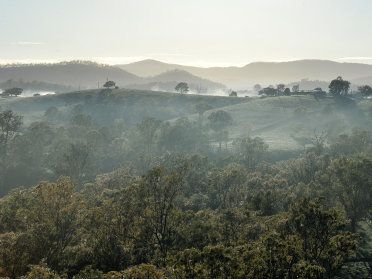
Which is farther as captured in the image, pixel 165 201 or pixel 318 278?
pixel 165 201

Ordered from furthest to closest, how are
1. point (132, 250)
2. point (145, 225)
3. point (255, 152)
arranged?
point (255, 152) < point (145, 225) < point (132, 250)

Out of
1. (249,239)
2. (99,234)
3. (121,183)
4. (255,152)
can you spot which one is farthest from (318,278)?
(255,152)

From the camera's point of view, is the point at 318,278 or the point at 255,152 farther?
the point at 255,152

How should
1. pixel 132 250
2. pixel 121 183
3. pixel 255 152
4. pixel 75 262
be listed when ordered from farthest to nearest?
pixel 255 152 < pixel 121 183 < pixel 132 250 < pixel 75 262

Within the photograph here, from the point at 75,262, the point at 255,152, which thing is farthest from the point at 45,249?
the point at 255,152

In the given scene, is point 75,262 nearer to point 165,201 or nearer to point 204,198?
point 165,201

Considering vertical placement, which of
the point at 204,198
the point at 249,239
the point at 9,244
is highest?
the point at 9,244

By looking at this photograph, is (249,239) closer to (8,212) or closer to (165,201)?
(165,201)

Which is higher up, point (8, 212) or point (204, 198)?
point (8, 212)

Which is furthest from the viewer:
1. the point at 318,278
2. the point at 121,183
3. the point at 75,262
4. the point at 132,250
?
the point at 121,183
